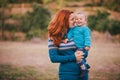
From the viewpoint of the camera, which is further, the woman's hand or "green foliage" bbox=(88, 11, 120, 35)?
"green foliage" bbox=(88, 11, 120, 35)

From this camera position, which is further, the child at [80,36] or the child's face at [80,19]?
the child's face at [80,19]

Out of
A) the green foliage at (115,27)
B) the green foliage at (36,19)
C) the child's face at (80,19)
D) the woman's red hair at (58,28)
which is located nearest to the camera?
the woman's red hair at (58,28)

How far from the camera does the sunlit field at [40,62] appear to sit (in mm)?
4922

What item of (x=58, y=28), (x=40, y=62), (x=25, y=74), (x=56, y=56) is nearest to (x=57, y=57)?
(x=56, y=56)

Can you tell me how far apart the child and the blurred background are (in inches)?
85.0

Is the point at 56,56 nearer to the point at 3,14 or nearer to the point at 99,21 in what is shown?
the point at 99,21

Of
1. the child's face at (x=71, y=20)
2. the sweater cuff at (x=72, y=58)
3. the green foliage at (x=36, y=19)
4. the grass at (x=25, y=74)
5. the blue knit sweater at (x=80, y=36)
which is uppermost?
the green foliage at (x=36, y=19)

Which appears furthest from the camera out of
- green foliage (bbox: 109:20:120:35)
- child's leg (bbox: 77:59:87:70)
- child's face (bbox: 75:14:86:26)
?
green foliage (bbox: 109:20:120:35)

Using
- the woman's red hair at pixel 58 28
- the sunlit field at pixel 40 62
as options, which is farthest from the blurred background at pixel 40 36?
the woman's red hair at pixel 58 28

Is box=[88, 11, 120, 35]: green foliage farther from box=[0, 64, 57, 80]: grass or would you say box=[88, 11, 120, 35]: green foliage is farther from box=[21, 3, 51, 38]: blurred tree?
box=[0, 64, 57, 80]: grass

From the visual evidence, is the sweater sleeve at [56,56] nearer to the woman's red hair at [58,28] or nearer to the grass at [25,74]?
the woman's red hair at [58,28]

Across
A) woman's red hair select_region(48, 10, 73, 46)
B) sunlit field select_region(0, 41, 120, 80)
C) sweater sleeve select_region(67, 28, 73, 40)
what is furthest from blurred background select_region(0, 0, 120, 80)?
woman's red hair select_region(48, 10, 73, 46)

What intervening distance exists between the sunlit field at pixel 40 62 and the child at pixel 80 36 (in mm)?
2090

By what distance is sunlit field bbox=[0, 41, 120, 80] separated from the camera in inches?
194
